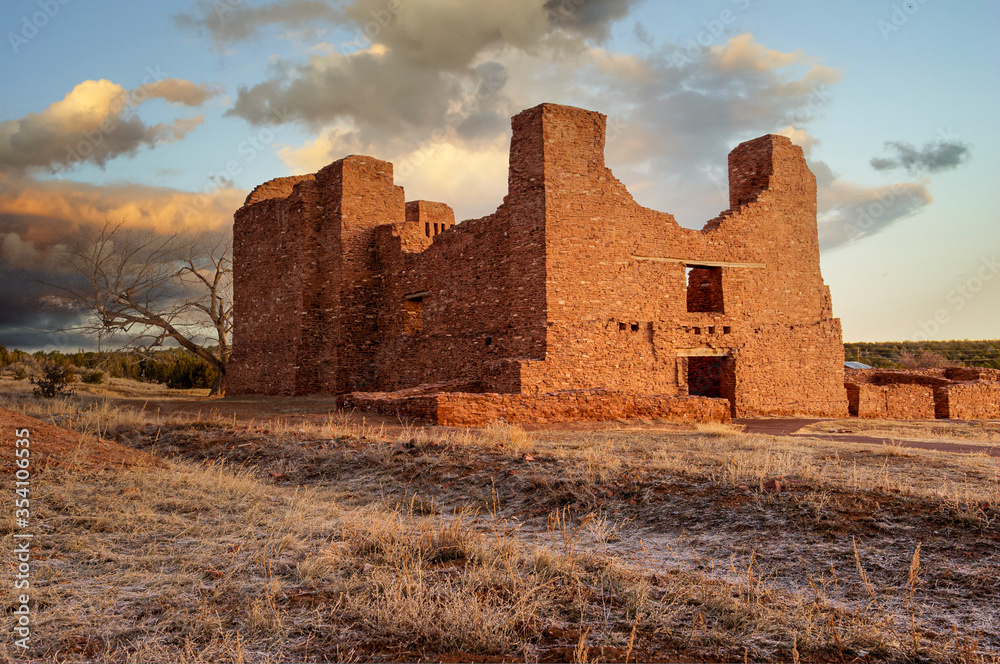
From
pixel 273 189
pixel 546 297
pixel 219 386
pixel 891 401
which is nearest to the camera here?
pixel 546 297

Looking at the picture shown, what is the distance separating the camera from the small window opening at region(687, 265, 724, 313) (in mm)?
18288

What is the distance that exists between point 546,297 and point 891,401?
12.0 meters

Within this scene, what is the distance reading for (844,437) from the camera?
497 inches

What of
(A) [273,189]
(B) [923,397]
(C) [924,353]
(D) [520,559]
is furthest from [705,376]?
(C) [924,353]

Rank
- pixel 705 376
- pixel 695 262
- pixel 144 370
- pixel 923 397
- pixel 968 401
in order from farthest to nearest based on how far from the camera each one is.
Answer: pixel 144 370 → pixel 968 401 → pixel 705 376 → pixel 923 397 → pixel 695 262

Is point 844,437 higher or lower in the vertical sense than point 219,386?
lower

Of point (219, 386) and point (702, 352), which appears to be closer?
point (702, 352)

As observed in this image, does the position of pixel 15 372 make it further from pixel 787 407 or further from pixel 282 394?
pixel 787 407

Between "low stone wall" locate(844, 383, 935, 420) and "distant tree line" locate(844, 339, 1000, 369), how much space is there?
2653 centimetres

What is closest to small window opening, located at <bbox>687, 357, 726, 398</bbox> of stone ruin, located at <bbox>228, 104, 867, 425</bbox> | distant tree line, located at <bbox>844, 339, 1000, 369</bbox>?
stone ruin, located at <bbox>228, 104, 867, 425</bbox>

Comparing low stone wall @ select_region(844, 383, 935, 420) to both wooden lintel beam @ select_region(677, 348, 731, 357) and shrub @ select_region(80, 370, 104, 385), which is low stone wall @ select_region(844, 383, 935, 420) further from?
shrub @ select_region(80, 370, 104, 385)

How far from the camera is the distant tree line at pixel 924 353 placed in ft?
156

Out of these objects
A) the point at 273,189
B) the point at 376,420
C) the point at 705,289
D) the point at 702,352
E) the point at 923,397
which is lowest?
the point at 376,420

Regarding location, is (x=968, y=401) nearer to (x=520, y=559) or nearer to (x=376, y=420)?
(x=376, y=420)
